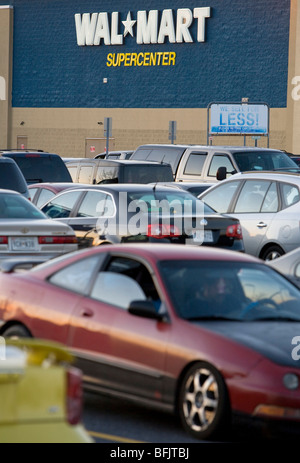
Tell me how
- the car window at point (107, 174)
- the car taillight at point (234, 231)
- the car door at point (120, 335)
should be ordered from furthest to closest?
1. the car window at point (107, 174)
2. the car taillight at point (234, 231)
3. the car door at point (120, 335)

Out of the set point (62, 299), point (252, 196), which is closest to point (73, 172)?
point (252, 196)

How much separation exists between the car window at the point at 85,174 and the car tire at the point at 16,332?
14.9m

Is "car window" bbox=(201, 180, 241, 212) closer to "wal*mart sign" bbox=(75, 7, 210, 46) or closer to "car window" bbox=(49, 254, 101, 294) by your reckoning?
"car window" bbox=(49, 254, 101, 294)

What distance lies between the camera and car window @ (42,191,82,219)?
56.6ft

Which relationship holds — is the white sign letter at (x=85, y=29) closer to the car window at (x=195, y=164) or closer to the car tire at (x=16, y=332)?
the car window at (x=195, y=164)

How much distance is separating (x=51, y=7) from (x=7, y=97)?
19.1ft

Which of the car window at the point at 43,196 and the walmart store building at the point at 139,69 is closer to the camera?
the car window at the point at 43,196

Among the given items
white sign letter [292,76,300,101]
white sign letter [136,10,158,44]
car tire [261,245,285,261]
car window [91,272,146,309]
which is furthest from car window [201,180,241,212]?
white sign letter [136,10,158,44]

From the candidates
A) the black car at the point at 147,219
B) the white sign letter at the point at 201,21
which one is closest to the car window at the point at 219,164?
the black car at the point at 147,219

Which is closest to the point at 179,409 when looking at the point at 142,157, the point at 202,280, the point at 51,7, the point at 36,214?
the point at 202,280

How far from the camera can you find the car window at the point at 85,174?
78.4 ft

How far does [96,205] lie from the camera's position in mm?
16656

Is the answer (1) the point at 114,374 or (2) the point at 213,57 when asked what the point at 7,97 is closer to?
(2) the point at 213,57

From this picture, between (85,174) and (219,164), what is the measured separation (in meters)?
3.14
